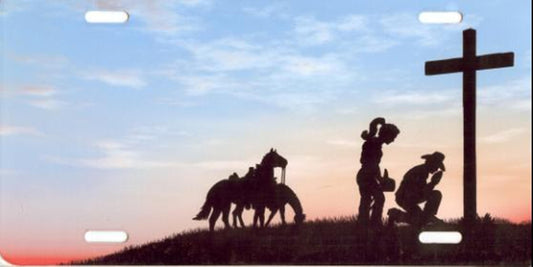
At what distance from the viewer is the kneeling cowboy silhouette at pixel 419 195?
2.40m

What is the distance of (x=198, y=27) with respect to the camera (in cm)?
241

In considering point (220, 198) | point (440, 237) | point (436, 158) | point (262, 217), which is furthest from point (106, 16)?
point (440, 237)

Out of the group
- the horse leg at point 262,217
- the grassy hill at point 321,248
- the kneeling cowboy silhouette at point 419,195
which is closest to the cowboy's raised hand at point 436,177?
the kneeling cowboy silhouette at point 419,195

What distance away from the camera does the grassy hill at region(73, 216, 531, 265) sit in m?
2.44

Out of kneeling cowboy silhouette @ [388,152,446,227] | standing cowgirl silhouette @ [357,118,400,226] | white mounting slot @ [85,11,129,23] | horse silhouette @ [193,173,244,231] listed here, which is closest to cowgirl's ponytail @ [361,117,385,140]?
standing cowgirl silhouette @ [357,118,400,226]

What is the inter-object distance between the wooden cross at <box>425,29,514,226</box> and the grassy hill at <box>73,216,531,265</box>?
11 centimetres

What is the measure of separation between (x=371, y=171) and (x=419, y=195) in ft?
0.57

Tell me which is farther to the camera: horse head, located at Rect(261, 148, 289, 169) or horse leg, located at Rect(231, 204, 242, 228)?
horse leg, located at Rect(231, 204, 242, 228)

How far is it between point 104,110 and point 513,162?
3.89 feet

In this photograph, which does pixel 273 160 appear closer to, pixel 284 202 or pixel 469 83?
pixel 284 202

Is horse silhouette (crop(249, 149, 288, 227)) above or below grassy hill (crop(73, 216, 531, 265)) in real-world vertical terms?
above

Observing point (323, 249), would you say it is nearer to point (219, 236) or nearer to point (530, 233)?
point (219, 236)

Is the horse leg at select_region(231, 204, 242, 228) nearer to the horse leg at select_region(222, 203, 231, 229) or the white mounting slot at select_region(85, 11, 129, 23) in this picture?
the horse leg at select_region(222, 203, 231, 229)

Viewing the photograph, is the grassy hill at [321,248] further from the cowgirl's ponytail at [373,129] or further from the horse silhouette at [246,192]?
the cowgirl's ponytail at [373,129]
